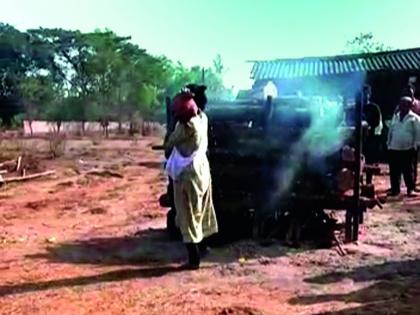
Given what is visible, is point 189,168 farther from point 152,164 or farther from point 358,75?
point 358,75

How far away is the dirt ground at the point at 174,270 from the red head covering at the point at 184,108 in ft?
4.86

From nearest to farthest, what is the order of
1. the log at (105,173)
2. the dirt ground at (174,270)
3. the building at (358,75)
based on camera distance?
the dirt ground at (174,270), the log at (105,173), the building at (358,75)

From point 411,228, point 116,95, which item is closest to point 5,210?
point 411,228

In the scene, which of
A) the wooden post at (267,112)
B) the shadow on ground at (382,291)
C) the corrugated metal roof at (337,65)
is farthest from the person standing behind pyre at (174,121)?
the corrugated metal roof at (337,65)

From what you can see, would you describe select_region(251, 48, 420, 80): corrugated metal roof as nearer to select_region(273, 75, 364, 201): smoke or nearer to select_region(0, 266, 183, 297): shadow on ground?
select_region(273, 75, 364, 201): smoke

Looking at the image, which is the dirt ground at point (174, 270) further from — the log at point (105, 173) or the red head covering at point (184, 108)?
the log at point (105, 173)

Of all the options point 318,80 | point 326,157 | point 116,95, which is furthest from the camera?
point 116,95

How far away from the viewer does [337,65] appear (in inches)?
821

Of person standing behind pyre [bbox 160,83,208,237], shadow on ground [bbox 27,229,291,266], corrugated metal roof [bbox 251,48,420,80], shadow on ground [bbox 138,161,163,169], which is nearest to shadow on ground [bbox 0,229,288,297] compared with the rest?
shadow on ground [bbox 27,229,291,266]

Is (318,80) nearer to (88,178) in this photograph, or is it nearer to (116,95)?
(88,178)

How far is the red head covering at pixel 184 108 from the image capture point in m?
6.62

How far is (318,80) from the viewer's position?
20.4 meters

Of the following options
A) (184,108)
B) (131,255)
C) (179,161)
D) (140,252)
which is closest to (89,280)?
(131,255)

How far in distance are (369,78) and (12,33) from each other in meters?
35.0
